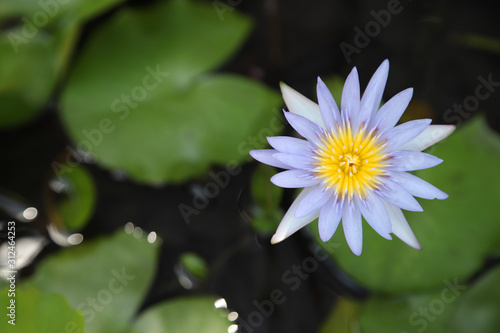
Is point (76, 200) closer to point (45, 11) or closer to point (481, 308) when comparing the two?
point (45, 11)

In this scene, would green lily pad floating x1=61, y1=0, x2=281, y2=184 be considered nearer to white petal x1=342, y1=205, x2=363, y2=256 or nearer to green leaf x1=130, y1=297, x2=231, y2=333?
green leaf x1=130, y1=297, x2=231, y2=333

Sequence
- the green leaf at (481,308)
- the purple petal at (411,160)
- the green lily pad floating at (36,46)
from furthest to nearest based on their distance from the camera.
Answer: the green lily pad floating at (36,46) → the green leaf at (481,308) → the purple petal at (411,160)

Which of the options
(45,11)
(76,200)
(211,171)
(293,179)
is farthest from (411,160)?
(45,11)

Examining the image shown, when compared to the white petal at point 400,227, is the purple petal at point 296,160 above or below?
above

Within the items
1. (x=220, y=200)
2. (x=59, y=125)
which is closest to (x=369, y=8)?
(x=220, y=200)

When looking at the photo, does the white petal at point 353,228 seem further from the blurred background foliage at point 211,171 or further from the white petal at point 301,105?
the blurred background foliage at point 211,171

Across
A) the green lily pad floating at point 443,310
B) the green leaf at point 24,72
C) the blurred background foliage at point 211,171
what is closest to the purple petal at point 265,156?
the blurred background foliage at point 211,171
